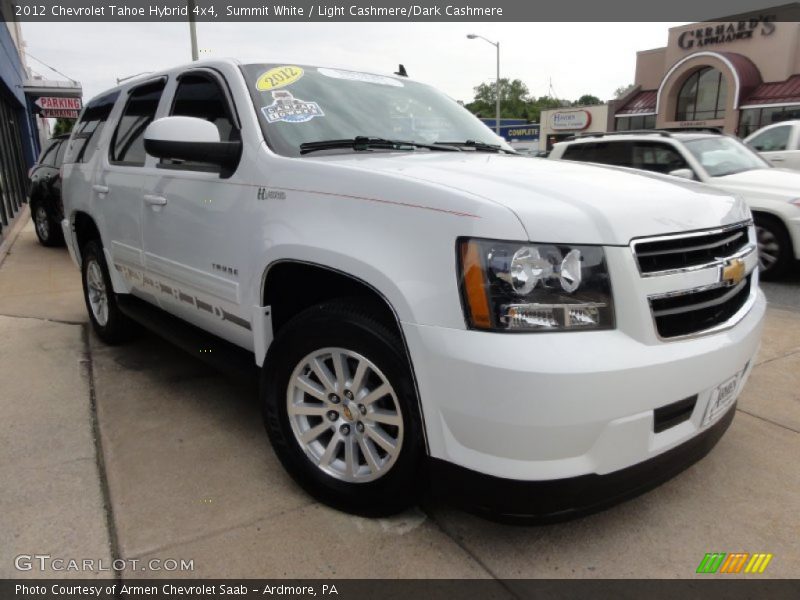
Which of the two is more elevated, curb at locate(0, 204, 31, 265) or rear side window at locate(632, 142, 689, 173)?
rear side window at locate(632, 142, 689, 173)

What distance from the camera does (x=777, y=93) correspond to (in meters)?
26.5

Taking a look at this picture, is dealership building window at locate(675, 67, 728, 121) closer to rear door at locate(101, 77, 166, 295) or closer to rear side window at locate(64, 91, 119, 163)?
rear side window at locate(64, 91, 119, 163)

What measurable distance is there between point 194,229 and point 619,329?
7.07 ft

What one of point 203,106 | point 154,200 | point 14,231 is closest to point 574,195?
point 203,106

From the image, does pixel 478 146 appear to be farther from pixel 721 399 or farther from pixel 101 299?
pixel 101 299

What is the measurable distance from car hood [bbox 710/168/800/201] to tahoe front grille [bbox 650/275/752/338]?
5.13 m

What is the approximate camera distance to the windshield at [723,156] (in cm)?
733

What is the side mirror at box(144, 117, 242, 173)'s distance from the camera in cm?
277

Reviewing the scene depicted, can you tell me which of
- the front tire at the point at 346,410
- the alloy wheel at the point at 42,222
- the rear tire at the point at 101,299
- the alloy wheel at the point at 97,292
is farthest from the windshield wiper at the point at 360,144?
the alloy wheel at the point at 42,222

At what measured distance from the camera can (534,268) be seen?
196 centimetres

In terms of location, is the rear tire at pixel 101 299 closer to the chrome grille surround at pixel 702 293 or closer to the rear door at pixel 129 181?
the rear door at pixel 129 181

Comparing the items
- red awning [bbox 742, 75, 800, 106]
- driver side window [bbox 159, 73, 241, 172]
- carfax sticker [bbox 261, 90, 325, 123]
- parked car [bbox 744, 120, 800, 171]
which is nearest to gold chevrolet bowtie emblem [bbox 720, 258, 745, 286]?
carfax sticker [bbox 261, 90, 325, 123]

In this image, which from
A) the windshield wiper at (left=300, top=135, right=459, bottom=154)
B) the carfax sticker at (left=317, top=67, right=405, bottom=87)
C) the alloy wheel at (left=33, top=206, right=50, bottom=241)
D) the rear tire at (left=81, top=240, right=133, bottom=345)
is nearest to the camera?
the windshield wiper at (left=300, top=135, right=459, bottom=154)

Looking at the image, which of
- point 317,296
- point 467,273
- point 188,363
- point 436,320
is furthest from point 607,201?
point 188,363
